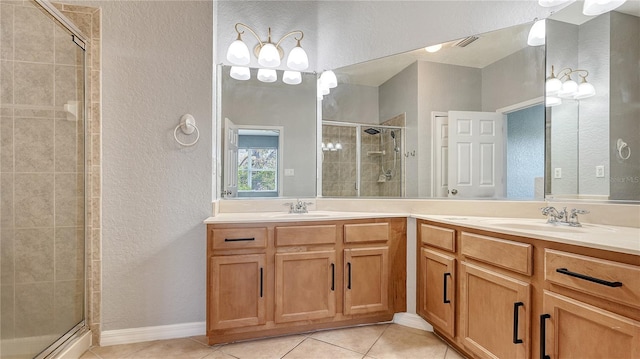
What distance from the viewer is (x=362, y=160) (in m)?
2.53

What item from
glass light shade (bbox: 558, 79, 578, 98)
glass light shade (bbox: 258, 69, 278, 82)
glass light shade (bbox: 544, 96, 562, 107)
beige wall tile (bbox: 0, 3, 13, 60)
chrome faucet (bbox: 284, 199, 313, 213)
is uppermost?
glass light shade (bbox: 258, 69, 278, 82)

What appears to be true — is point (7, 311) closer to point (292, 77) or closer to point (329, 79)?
point (292, 77)

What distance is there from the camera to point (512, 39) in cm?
200

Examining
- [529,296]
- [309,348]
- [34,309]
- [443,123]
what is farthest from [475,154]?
[34,309]

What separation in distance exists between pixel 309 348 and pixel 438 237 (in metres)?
1.09

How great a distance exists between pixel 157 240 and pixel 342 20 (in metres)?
2.38

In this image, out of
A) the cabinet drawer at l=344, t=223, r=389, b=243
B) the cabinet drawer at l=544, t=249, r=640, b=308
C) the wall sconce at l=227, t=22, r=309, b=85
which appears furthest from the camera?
the wall sconce at l=227, t=22, r=309, b=85

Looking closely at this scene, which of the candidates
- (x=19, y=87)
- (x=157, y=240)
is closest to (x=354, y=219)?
(x=157, y=240)

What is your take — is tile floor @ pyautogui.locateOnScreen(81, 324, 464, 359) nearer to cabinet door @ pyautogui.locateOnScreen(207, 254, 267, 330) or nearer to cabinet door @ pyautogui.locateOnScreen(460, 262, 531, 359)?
cabinet door @ pyautogui.locateOnScreen(207, 254, 267, 330)

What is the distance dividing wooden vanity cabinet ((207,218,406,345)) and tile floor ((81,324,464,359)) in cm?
7

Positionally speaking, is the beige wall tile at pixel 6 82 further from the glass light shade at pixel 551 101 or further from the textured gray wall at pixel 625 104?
the textured gray wall at pixel 625 104

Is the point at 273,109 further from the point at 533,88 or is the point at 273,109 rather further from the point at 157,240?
the point at 533,88

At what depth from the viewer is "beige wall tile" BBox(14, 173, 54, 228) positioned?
158 cm

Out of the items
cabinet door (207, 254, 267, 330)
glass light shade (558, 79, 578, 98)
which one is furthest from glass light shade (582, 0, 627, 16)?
cabinet door (207, 254, 267, 330)
